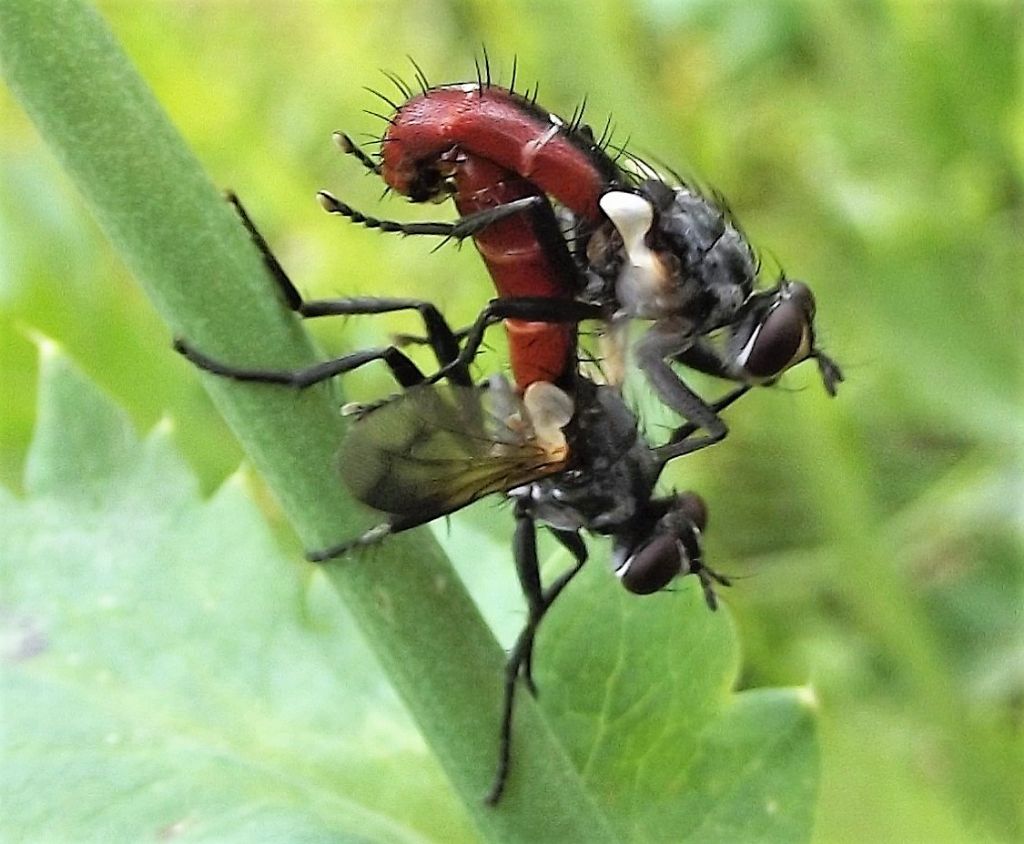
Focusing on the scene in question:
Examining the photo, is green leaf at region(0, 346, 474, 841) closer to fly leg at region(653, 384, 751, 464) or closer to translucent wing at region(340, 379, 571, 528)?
translucent wing at region(340, 379, 571, 528)

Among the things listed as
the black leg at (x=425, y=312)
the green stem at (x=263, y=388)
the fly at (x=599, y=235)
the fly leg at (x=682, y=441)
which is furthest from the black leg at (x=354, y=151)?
the fly leg at (x=682, y=441)

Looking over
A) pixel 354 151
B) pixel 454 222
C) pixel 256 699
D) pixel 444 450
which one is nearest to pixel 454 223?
→ pixel 454 222

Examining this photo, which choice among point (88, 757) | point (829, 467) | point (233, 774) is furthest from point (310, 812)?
point (829, 467)

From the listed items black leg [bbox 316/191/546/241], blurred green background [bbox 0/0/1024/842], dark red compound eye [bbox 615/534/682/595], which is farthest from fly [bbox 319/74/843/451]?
blurred green background [bbox 0/0/1024/842]

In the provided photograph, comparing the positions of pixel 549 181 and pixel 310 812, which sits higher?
pixel 549 181

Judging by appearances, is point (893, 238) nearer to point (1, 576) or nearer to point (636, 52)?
point (636, 52)

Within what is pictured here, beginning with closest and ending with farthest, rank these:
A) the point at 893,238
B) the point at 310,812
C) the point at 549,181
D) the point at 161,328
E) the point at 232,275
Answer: the point at 232,275 → the point at 310,812 → the point at 549,181 → the point at 161,328 → the point at 893,238

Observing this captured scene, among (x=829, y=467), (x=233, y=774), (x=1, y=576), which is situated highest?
(x=1, y=576)
